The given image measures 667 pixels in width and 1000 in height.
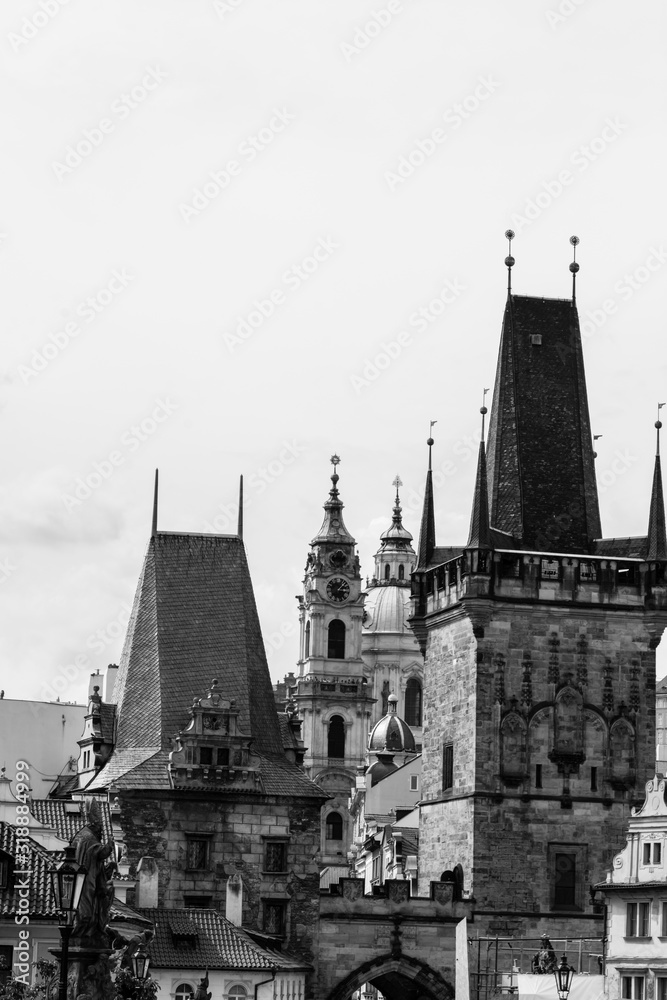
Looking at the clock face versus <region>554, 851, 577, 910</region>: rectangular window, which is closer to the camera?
<region>554, 851, 577, 910</region>: rectangular window

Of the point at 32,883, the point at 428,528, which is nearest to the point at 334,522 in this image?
the point at 428,528

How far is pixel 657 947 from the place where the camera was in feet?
194

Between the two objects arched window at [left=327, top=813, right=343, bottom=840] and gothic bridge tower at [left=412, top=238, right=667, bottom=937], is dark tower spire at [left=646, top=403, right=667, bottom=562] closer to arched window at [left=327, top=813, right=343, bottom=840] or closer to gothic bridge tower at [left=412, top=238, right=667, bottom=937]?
gothic bridge tower at [left=412, top=238, right=667, bottom=937]

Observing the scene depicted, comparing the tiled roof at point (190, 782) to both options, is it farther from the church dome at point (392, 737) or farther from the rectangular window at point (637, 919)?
the church dome at point (392, 737)

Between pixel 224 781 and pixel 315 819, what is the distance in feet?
9.34

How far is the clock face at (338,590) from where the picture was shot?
15738 cm

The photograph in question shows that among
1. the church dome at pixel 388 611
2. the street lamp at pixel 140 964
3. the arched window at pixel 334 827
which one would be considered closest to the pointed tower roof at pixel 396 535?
the church dome at pixel 388 611

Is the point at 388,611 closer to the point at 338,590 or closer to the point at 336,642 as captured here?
the point at 336,642

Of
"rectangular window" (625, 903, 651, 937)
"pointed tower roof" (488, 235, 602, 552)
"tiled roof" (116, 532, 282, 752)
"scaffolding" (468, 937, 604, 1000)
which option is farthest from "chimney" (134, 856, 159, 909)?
"pointed tower roof" (488, 235, 602, 552)

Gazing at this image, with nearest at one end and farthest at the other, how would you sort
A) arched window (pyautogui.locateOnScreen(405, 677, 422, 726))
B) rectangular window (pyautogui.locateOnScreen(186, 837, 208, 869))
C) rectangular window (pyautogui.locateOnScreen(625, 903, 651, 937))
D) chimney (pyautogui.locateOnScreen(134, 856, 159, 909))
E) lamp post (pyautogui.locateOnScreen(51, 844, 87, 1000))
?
lamp post (pyautogui.locateOnScreen(51, 844, 87, 1000))
rectangular window (pyautogui.locateOnScreen(625, 903, 651, 937))
chimney (pyautogui.locateOnScreen(134, 856, 159, 909))
rectangular window (pyautogui.locateOnScreen(186, 837, 208, 869))
arched window (pyautogui.locateOnScreen(405, 677, 422, 726))

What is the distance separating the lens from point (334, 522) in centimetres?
15738

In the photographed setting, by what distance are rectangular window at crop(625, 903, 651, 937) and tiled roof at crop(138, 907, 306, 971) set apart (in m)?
9.19

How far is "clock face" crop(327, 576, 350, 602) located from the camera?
15738cm

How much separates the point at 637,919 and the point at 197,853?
1321cm
